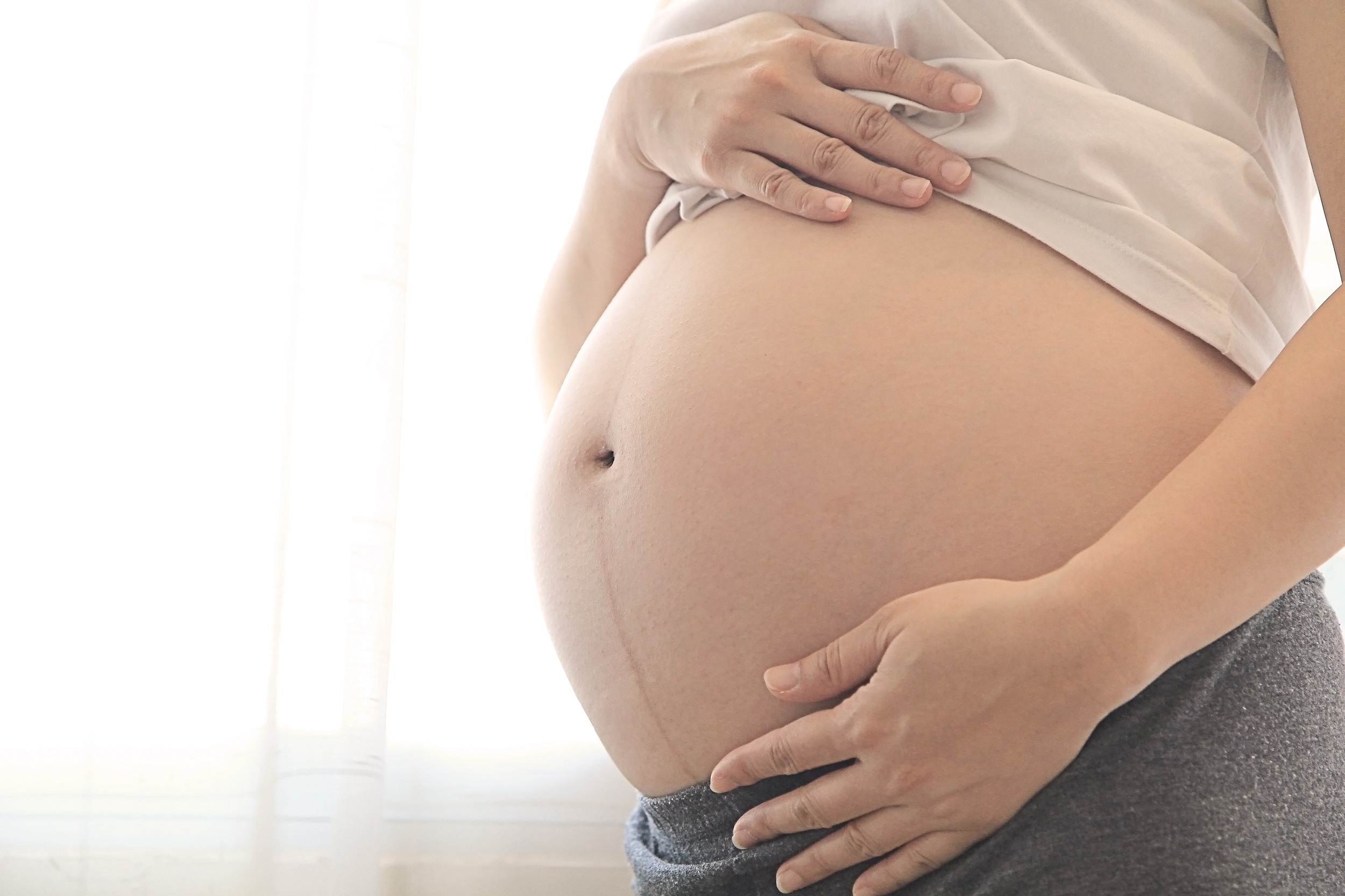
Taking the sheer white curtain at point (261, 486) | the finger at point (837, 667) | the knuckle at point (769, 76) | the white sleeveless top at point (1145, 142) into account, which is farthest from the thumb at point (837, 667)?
the sheer white curtain at point (261, 486)

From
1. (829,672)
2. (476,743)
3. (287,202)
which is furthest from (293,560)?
(829,672)

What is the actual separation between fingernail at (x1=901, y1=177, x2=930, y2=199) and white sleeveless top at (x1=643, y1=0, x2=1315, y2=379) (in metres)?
0.03

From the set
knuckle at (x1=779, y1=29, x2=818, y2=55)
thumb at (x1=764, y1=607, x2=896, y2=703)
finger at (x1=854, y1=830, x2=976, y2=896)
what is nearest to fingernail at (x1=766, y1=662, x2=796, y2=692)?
thumb at (x1=764, y1=607, x2=896, y2=703)

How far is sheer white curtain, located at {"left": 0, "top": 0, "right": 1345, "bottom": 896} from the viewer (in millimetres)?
1072

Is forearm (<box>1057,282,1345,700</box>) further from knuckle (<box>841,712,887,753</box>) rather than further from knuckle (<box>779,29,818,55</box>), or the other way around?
knuckle (<box>779,29,818,55</box>)

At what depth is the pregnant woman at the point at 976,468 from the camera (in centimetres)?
50

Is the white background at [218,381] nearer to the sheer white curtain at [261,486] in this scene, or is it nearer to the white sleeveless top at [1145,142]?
the sheer white curtain at [261,486]

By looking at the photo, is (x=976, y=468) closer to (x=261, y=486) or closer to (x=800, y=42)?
(x=800, y=42)

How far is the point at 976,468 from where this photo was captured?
1.86 feet

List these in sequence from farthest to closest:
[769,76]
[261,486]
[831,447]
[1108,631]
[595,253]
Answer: [261,486] → [595,253] → [769,76] → [831,447] → [1108,631]

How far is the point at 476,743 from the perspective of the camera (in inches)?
45.2

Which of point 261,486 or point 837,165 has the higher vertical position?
point 837,165

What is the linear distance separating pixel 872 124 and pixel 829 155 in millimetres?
35

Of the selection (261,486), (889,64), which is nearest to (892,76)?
(889,64)
